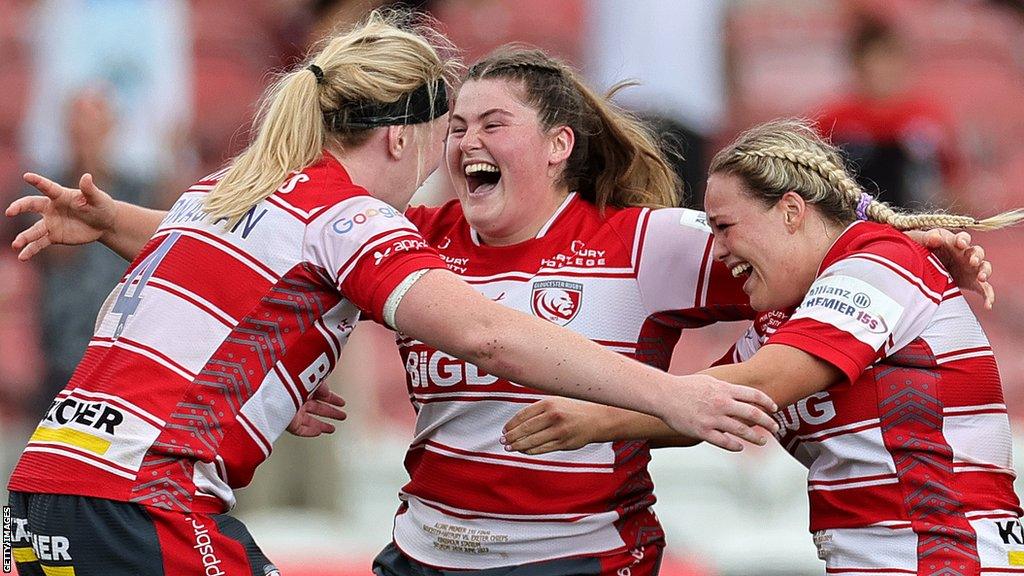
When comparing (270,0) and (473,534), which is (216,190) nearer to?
(473,534)

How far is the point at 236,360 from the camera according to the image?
Answer: 3123mm

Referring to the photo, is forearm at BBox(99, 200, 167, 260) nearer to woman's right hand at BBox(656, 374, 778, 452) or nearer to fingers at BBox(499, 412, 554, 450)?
fingers at BBox(499, 412, 554, 450)

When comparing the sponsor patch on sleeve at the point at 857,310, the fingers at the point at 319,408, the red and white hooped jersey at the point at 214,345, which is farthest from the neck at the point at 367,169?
the sponsor patch on sleeve at the point at 857,310

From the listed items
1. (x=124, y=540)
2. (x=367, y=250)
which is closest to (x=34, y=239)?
(x=124, y=540)

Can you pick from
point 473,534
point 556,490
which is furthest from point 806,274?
point 473,534

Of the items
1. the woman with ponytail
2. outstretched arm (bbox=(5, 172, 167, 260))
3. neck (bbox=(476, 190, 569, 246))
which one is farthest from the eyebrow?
outstretched arm (bbox=(5, 172, 167, 260))

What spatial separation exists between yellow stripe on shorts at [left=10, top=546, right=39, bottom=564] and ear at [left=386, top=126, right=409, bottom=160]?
1.13 meters

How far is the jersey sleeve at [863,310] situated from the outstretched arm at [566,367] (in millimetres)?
255

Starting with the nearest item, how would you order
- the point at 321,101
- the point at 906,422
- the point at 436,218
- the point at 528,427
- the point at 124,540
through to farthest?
the point at 124,540
the point at 528,427
the point at 906,422
the point at 321,101
the point at 436,218

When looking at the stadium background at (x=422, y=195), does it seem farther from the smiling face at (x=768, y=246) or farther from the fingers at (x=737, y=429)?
the fingers at (x=737, y=429)

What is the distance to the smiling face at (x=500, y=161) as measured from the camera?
12.1 feet

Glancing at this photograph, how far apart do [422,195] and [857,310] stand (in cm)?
482

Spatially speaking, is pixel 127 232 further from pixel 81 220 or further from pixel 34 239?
pixel 34 239

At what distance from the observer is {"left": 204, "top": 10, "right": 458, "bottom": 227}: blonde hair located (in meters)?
3.23
